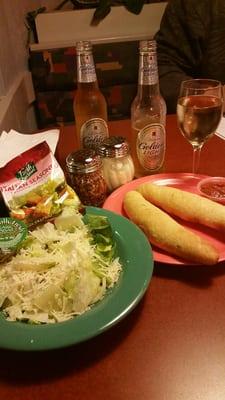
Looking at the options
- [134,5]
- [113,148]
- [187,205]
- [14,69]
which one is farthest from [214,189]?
[134,5]

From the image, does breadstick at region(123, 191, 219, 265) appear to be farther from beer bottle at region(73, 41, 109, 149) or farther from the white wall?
the white wall

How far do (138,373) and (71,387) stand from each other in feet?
0.25

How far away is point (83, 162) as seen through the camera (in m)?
0.65

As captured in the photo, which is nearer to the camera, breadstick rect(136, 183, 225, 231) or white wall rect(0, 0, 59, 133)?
breadstick rect(136, 183, 225, 231)

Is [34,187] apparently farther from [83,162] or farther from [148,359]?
[148,359]

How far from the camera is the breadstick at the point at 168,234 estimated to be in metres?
0.51

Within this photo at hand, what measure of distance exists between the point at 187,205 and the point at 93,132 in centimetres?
27

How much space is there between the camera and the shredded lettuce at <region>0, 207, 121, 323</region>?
440 millimetres

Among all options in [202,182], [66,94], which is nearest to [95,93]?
[202,182]

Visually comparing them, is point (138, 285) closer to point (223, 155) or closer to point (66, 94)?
point (223, 155)

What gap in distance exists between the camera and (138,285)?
1.49 feet

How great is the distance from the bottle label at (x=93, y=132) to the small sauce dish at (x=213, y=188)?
234 millimetres

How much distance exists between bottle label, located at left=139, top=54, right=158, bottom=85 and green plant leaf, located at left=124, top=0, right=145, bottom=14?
1480 millimetres

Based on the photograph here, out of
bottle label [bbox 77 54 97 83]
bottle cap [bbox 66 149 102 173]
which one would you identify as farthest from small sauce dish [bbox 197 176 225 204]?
bottle label [bbox 77 54 97 83]
